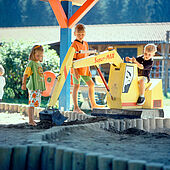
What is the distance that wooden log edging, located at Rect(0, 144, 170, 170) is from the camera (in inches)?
104

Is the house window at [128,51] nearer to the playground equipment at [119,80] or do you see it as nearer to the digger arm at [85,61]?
the playground equipment at [119,80]

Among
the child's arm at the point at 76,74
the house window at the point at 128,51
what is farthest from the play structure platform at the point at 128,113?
the house window at the point at 128,51

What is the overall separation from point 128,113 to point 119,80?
55cm

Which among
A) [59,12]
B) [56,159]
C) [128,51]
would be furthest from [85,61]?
[128,51]

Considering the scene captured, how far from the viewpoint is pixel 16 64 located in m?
10.5

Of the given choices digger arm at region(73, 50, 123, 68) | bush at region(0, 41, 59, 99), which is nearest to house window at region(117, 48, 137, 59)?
bush at region(0, 41, 59, 99)

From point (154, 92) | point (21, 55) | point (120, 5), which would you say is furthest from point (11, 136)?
point (120, 5)

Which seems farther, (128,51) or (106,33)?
(106,33)

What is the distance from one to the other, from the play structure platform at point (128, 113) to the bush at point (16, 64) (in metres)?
4.60

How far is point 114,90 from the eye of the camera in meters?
5.91

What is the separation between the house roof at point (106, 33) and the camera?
58.6 feet

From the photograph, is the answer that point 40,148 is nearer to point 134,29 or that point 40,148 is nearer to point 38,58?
point 38,58

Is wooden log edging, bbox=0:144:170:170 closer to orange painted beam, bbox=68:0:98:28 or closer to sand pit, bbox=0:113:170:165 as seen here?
sand pit, bbox=0:113:170:165

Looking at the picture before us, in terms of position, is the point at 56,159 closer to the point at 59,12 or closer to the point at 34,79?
the point at 34,79
